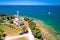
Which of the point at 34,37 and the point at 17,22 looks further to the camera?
the point at 17,22

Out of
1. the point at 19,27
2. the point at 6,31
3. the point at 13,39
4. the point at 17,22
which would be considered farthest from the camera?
the point at 17,22

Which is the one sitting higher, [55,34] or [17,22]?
[17,22]

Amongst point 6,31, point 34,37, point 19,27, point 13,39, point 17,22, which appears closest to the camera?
point 13,39

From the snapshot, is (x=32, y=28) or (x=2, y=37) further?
(x=32, y=28)

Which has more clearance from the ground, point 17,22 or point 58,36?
point 17,22

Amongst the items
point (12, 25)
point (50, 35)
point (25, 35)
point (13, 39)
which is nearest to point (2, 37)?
point (13, 39)

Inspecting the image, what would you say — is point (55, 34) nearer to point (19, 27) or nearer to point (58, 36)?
point (58, 36)

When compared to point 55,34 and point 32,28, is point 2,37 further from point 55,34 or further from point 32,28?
point 55,34

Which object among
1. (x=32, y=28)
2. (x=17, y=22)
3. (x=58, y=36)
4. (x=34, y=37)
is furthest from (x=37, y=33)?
(x=17, y=22)

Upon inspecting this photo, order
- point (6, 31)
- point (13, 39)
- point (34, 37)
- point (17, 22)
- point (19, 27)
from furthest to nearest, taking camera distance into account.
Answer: point (17, 22)
point (19, 27)
point (6, 31)
point (34, 37)
point (13, 39)
